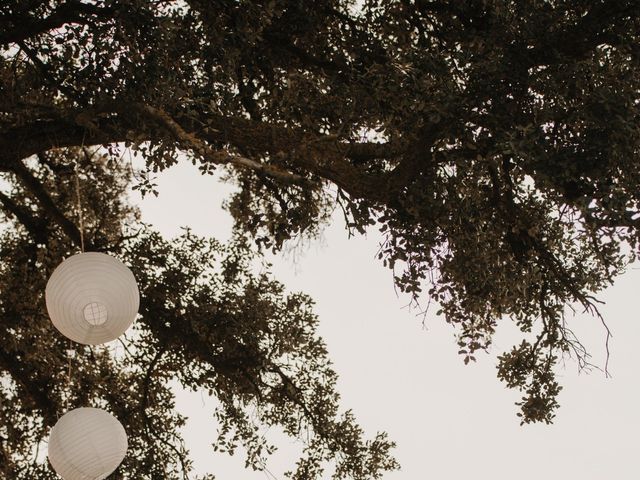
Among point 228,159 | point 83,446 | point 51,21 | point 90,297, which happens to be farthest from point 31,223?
point 228,159

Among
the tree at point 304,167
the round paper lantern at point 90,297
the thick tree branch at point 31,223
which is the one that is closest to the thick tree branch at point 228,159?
the tree at point 304,167

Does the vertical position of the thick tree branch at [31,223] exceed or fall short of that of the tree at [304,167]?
it exceeds it

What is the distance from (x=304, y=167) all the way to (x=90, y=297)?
56.4 inches

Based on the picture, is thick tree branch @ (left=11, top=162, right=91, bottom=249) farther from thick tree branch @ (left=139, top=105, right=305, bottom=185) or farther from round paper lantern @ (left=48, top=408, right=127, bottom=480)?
thick tree branch @ (left=139, top=105, right=305, bottom=185)

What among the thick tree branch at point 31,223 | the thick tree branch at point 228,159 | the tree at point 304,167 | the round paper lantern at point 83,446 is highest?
the thick tree branch at point 31,223

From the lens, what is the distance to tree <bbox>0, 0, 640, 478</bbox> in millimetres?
4461

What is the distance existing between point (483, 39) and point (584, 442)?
5.97 m

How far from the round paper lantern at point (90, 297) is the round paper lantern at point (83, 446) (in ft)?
1.90

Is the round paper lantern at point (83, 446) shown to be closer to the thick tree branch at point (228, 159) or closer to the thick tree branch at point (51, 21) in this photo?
the thick tree branch at point (228, 159)

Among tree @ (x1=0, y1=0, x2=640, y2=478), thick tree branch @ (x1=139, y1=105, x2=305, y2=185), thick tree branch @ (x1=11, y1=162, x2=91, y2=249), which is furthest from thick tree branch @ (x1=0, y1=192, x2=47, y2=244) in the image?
thick tree branch @ (x1=139, y1=105, x2=305, y2=185)

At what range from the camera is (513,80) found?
454 centimetres

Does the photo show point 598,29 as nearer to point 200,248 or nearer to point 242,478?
point 200,248

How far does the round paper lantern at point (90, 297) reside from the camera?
4.24 meters

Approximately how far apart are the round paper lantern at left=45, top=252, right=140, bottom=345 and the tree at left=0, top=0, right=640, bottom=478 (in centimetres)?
78
